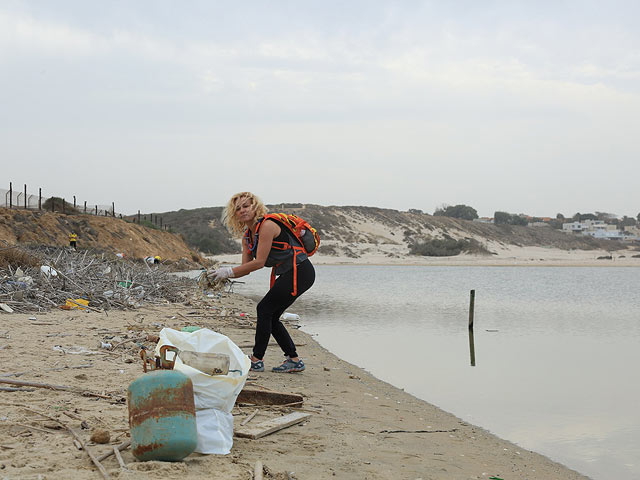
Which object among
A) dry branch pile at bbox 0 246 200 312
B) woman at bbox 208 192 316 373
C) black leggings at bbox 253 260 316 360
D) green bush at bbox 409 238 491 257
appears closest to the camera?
woman at bbox 208 192 316 373

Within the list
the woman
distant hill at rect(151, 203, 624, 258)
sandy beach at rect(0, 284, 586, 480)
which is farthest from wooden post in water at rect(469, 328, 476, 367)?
distant hill at rect(151, 203, 624, 258)

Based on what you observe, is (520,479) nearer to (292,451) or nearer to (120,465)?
(292,451)

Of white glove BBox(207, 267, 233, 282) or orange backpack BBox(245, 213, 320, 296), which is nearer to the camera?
white glove BBox(207, 267, 233, 282)

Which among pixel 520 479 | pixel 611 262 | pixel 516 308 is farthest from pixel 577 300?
pixel 611 262

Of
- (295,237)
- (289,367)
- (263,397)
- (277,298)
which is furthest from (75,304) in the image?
(263,397)

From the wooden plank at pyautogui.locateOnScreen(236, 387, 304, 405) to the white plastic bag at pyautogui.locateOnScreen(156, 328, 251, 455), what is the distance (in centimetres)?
86

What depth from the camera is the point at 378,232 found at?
75.0m

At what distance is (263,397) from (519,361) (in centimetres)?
704

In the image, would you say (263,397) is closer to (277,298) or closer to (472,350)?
(277,298)

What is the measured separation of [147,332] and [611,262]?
6115cm

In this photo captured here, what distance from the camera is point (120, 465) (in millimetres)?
3160

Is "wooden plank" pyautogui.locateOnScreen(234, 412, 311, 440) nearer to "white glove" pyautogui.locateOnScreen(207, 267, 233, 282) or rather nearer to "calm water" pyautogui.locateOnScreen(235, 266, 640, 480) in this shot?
"white glove" pyautogui.locateOnScreen(207, 267, 233, 282)

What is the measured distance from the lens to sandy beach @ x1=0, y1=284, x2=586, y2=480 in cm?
336

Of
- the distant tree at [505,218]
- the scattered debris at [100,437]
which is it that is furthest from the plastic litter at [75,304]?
the distant tree at [505,218]
